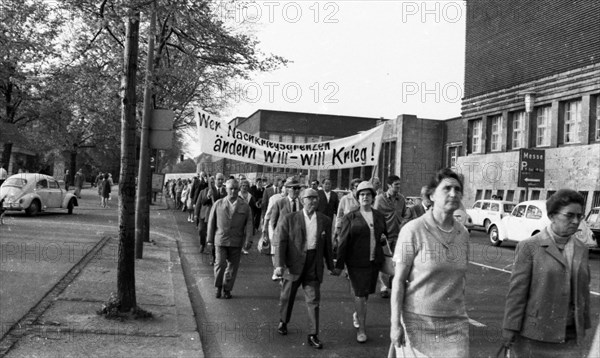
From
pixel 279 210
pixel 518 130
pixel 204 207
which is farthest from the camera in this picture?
pixel 518 130

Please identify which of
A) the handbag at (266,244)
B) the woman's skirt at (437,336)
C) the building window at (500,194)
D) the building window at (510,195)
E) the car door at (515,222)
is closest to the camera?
the woman's skirt at (437,336)

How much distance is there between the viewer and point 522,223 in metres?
19.8

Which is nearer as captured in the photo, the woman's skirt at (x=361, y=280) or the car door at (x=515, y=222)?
the woman's skirt at (x=361, y=280)

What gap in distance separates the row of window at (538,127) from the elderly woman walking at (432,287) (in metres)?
25.6

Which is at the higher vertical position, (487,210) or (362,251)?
(487,210)

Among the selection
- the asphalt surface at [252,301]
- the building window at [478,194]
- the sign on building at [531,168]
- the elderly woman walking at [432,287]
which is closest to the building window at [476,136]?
the building window at [478,194]

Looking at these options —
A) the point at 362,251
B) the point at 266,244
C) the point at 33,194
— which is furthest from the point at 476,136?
the point at 362,251

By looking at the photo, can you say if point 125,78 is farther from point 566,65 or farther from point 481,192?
point 481,192

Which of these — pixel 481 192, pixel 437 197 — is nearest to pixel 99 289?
pixel 437 197

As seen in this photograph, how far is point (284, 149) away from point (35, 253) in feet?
17.4

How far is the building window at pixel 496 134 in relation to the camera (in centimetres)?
3388

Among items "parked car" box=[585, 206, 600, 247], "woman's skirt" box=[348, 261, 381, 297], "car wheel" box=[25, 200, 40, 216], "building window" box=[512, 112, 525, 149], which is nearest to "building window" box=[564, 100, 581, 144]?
"building window" box=[512, 112, 525, 149]

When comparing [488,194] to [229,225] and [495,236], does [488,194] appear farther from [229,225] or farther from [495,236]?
[229,225]

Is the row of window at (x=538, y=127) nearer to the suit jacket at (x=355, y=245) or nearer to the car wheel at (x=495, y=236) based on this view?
the car wheel at (x=495, y=236)
